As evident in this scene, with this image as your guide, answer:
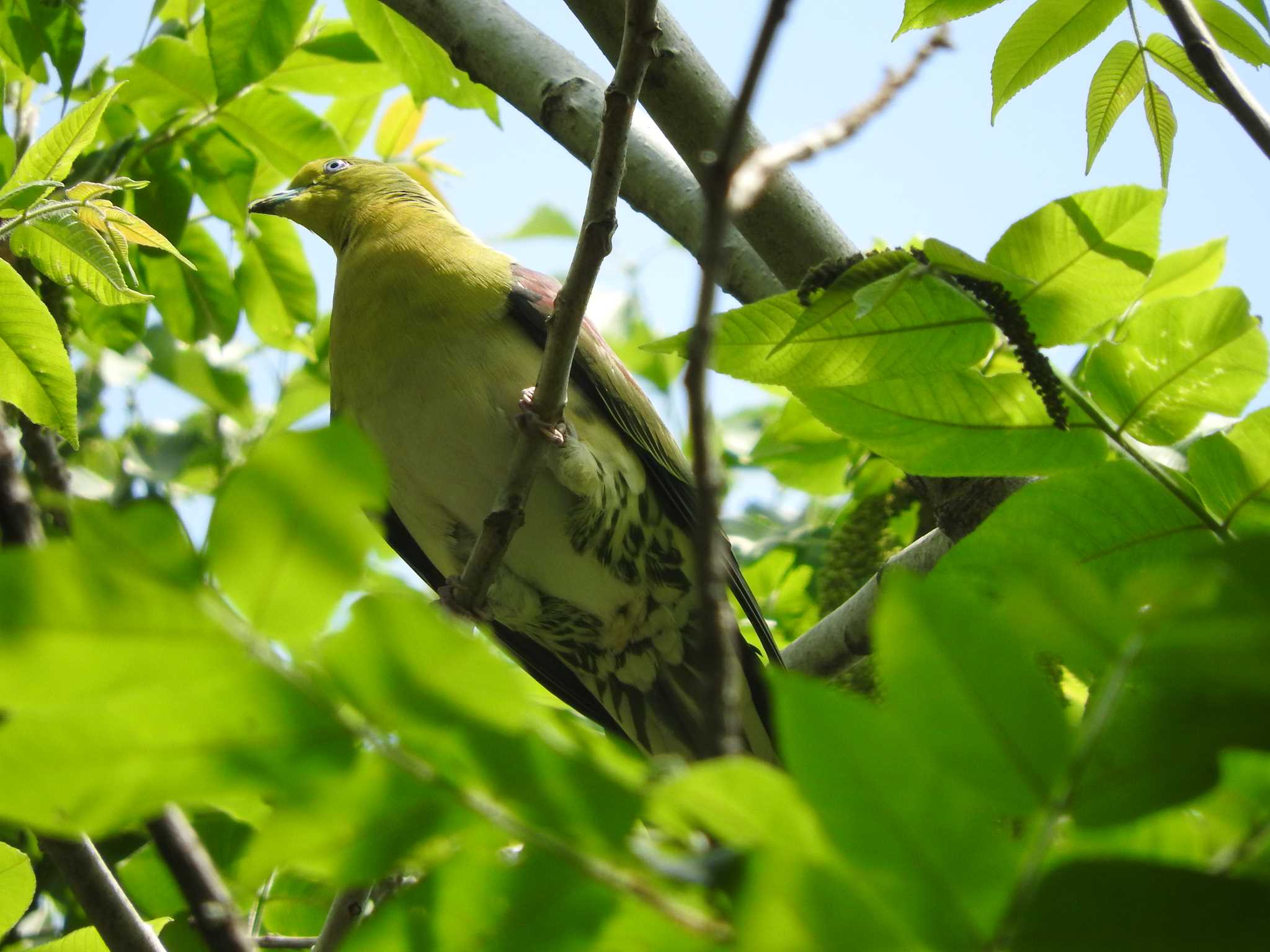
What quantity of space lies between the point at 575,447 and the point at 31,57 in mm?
1729

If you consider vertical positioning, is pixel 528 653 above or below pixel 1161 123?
below

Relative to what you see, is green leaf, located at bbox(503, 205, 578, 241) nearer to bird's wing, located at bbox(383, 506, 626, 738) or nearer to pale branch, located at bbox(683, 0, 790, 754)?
bird's wing, located at bbox(383, 506, 626, 738)

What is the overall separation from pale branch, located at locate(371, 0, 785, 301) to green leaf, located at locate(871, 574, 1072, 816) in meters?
2.33

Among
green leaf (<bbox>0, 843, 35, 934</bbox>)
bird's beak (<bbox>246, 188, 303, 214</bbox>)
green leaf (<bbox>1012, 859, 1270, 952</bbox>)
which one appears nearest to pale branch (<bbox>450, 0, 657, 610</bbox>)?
green leaf (<bbox>0, 843, 35, 934</bbox>)

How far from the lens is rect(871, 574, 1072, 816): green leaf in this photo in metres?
0.88

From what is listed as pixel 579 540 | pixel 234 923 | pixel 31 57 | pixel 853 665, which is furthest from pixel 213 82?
pixel 234 923

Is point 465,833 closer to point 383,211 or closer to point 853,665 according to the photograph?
point 853,665

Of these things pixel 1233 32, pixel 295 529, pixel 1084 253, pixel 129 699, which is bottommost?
pixel 129 699

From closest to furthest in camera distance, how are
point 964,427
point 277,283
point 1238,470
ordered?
point 1238,470 → point 964,427 → point 277,283

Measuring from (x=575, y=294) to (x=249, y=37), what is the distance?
1.49 meters

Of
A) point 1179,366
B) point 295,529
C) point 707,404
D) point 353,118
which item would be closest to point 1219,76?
point 1179,366

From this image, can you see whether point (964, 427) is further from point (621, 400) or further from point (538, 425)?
point (621, 400)

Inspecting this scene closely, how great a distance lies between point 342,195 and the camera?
444cm

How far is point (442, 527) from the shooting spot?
12.3 feet
